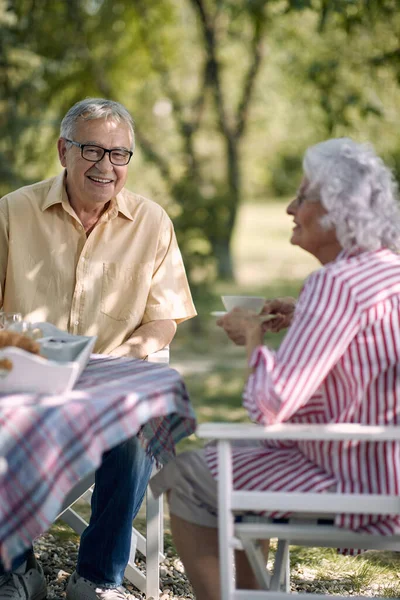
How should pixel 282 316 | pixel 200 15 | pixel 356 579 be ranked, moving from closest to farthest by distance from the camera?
1. pixel 282 316
2. pixel 356 579
3. pixel 200 15

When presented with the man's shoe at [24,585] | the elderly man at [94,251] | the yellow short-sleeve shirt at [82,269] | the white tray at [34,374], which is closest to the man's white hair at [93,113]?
the elderly man at [94,251]

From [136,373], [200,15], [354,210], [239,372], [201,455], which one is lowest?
[239,372]

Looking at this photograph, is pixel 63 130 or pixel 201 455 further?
pixel 63 130

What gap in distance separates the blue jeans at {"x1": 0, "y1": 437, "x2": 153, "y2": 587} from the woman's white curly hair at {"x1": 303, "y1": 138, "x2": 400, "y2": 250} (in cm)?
101

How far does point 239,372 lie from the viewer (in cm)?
855

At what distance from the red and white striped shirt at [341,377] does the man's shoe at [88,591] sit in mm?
825

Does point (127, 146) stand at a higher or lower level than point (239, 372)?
higher

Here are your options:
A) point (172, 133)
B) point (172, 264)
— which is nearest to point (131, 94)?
point (172, 133)

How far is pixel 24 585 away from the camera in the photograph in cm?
290

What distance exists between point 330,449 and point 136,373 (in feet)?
1.83

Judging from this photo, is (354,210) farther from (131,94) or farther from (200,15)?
(131,94)

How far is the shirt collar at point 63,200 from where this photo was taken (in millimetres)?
3211

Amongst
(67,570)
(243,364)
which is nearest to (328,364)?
(67,570)

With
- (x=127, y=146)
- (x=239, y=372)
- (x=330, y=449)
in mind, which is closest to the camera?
(x=330, y=449)
